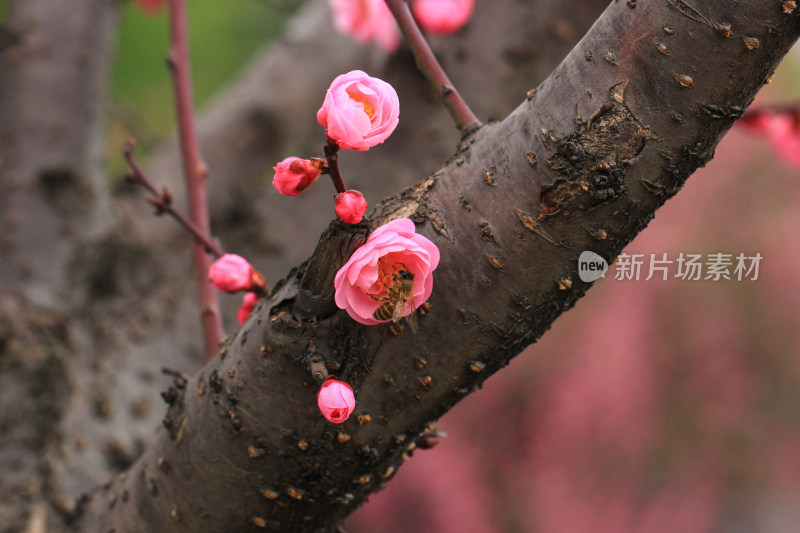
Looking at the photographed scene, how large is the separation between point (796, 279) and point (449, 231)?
3259 mm

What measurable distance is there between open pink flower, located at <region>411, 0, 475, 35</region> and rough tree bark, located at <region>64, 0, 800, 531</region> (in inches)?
20.5

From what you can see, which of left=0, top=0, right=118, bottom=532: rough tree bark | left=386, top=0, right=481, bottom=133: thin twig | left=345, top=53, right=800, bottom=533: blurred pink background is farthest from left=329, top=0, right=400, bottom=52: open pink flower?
left=345, top=53, right=800, bottom=533: blurred pink background

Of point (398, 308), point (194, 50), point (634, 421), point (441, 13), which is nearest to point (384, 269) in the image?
point (398, 308)

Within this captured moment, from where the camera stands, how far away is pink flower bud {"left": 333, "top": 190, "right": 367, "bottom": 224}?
0.41m

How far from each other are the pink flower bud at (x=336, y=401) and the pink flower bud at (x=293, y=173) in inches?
5.2

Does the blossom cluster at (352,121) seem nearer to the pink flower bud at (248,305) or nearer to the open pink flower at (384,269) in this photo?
the open pink flower at (384,269)

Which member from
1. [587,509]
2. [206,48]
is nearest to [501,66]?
[587,509]

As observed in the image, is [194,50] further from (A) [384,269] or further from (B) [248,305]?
(A) [384,269]

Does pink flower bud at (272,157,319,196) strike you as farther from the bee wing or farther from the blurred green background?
the blurred green background

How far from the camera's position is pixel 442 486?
2977 mm

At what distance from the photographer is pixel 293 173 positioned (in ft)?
1.40

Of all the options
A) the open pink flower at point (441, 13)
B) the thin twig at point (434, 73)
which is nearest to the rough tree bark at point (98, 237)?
the open pink flower at point (441, 13)

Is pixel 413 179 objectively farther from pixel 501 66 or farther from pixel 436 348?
pixel 436 348

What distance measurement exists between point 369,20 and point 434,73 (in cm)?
80
